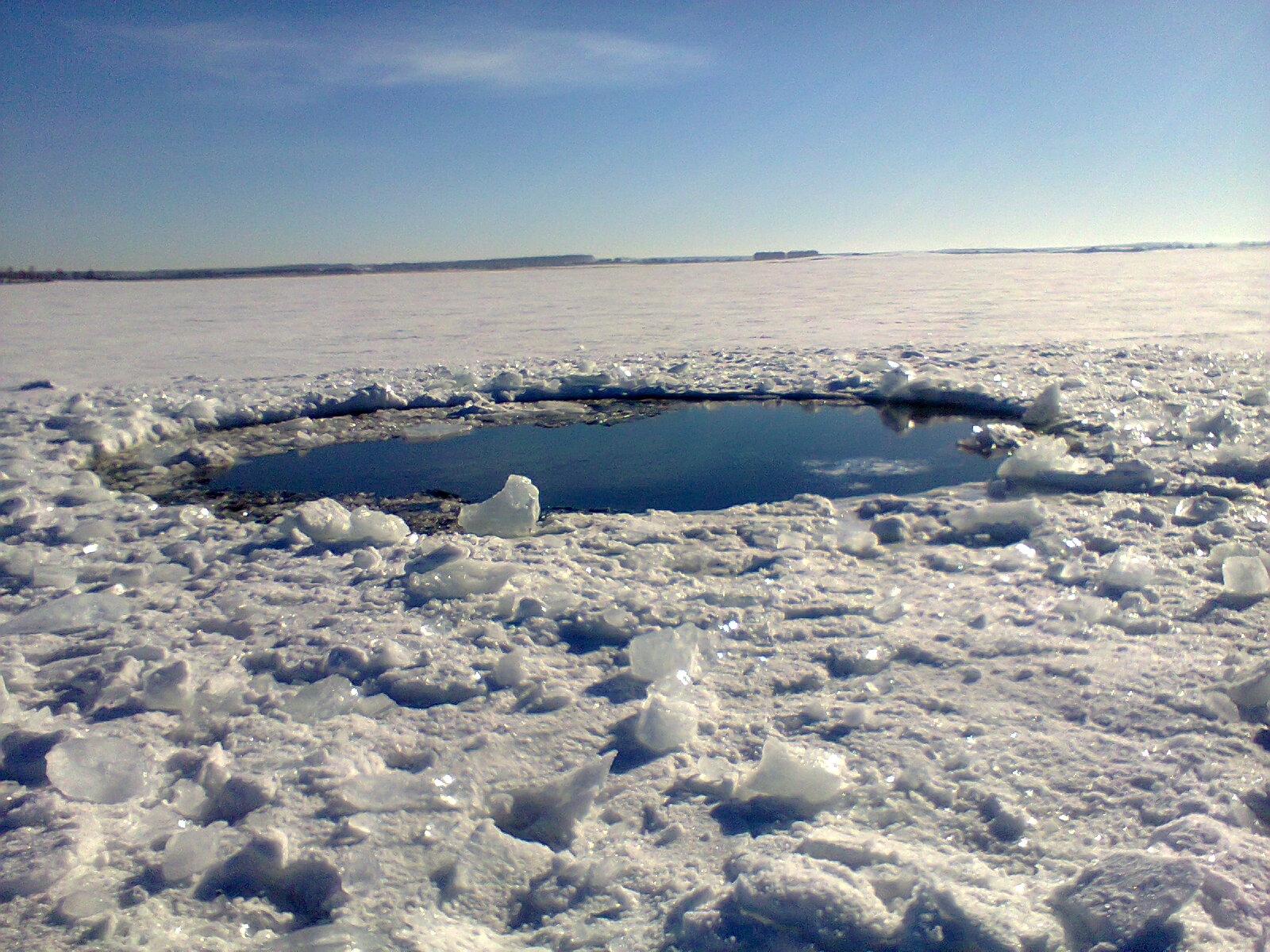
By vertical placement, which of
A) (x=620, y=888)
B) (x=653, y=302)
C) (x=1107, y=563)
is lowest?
(x=620, y=888)

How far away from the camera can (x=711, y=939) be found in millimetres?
1146

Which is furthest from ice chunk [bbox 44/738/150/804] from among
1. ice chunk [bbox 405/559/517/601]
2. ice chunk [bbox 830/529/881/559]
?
ice chunk [bbox 830/529/881/559]

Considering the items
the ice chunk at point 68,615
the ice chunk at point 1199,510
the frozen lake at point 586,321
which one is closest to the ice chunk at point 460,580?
the ice chunk at point 68,615

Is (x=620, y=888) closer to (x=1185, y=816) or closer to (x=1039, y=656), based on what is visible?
(x=1185, y=816)

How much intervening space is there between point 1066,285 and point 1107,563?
16655mm

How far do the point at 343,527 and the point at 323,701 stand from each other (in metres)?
1.25

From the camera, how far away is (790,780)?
1474 mm

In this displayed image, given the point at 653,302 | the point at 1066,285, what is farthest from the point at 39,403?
the point at 1066,285

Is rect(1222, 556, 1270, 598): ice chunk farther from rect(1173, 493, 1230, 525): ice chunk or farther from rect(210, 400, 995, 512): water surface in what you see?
rect(210, 400, 995, 512): water surface

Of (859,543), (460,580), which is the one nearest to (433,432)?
(460,580)

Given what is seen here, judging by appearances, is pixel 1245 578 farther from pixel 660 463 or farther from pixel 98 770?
pixel 98 770

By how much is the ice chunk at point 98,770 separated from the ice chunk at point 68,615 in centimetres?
79

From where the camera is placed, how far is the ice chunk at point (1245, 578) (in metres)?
2.21

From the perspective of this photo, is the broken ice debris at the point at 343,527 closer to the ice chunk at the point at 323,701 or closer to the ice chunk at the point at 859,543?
the ice chunk at the point at 323,701
